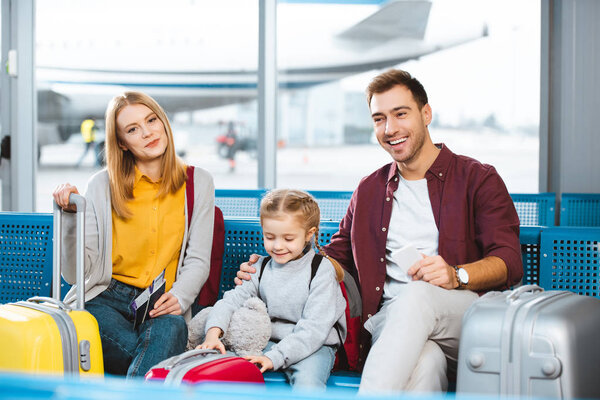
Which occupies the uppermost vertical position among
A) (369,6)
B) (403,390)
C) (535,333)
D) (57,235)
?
(369,6)

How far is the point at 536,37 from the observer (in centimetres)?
567

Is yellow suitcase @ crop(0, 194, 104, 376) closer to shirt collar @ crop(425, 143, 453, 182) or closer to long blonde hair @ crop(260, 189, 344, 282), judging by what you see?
long blonde hair @ crop(260, 189, 344, 282)

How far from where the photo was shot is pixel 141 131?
267cm

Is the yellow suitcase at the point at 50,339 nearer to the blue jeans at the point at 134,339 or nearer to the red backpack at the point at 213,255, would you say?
the blue jeans at the point at 134,339

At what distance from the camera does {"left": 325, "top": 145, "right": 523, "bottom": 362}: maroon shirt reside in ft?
7.93

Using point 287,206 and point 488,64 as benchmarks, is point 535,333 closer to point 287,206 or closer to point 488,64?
point 287,206

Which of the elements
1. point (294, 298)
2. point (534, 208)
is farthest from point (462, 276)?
point (534, 208)

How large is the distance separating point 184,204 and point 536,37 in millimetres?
4121

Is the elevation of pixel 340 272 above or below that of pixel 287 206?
below

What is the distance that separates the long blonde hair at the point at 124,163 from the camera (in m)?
2.67

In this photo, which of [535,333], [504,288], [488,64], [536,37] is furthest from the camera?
[488,64]

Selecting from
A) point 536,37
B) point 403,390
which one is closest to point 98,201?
point 403,390

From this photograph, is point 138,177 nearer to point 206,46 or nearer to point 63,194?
point 63,194

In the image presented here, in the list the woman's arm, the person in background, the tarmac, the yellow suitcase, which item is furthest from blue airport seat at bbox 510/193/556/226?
the person in background
